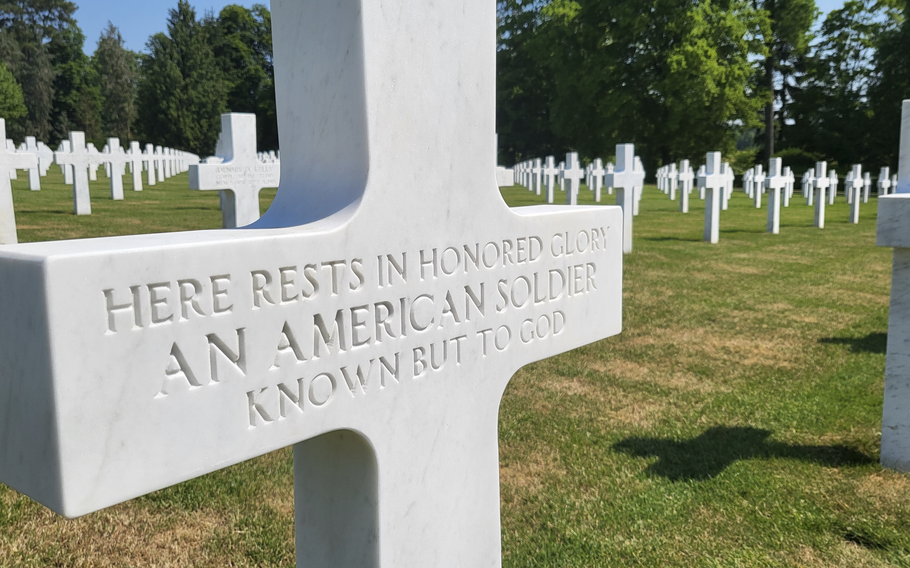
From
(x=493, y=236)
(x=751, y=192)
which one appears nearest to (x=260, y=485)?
(x=493, y=236)

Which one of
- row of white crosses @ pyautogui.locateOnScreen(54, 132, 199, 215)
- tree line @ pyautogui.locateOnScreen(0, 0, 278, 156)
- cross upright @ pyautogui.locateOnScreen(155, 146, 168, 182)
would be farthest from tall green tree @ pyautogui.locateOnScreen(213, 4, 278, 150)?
row of white crosses @ pyautogui.locateOnScreen(54, 132, 199, 215)

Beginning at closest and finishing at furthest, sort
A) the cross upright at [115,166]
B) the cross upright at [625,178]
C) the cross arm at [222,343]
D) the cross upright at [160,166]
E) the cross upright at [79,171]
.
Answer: the cross arm at [222,343] → the cross upright at [625,178] → the cross upright at [79,171] → the cross upright at [115,166] → the cross upright at [160,166]

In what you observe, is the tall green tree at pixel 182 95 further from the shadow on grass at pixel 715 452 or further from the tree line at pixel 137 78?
the shadow on grass at pixel 715 452

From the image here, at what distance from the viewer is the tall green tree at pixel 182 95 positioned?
5269cm

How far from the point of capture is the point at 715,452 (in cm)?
377

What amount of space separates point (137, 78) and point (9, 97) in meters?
24.5

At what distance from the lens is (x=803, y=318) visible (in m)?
7.01

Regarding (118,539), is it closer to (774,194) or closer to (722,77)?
(774,194)

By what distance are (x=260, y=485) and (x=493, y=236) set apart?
2.04 m

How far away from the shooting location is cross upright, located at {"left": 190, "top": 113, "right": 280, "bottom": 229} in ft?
29.2

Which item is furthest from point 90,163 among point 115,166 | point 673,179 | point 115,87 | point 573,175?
point 115,87

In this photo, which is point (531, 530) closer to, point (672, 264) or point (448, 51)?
point (448, 51)

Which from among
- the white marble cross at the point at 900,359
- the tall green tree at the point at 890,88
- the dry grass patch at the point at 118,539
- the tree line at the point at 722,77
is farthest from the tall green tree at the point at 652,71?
the dry grass patch at the point at 118,539

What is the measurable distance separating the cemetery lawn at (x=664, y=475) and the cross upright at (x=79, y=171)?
12218 millimetres
